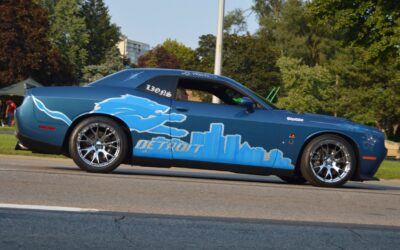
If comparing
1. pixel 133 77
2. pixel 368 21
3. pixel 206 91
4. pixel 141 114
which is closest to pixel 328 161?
pixel 206 91

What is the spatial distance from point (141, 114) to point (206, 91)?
4.05 feet

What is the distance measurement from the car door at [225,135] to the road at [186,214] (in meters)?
0.36

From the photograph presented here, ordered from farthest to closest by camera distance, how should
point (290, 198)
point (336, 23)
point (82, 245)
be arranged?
point (336, 23)
point (290, 198)
point (82, 245)

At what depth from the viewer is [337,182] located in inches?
390

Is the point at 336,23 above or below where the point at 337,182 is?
above

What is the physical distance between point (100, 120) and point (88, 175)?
2.74ft

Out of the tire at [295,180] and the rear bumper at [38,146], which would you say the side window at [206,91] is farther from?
the rear bumper at [38,146]

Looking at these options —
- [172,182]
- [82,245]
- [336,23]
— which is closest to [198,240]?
[82,245]

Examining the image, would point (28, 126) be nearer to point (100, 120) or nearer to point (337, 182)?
point (100, 120)

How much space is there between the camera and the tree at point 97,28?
118 m

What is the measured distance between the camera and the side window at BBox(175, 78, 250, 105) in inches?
394

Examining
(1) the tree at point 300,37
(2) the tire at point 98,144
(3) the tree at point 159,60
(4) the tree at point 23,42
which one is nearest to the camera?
(2) the tire at point 98,144

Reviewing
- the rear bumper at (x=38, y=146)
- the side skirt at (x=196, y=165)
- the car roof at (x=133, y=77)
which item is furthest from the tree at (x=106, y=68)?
the side skirt at (x=196, y=165)

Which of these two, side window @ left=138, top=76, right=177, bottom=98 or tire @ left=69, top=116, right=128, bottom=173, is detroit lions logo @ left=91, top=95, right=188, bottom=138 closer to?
tire @ left=69, top=116, right=128, bottom=173
